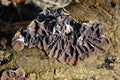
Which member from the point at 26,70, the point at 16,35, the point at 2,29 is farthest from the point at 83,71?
the point at 2,29

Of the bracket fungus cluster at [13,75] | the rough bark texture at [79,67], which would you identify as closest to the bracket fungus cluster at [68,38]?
the rough bark texture at [79,67]

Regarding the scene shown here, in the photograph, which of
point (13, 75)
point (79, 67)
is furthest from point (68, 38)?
point (13, 75)

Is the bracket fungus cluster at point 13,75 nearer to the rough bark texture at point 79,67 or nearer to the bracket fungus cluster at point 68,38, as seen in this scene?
the rough bark texture at point 79,67

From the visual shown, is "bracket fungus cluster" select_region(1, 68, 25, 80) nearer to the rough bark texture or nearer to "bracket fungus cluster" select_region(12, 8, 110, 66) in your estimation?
the rough bark texture

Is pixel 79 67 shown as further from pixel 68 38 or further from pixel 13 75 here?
pixel 13 75

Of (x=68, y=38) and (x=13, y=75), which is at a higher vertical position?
(x=68, y=38)

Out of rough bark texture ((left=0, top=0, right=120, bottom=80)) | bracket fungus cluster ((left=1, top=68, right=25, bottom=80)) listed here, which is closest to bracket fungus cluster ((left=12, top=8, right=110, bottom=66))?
rough bark texture ((left=0, top=0, right=120, bottom=80))

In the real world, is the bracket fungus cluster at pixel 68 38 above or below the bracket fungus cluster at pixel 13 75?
above

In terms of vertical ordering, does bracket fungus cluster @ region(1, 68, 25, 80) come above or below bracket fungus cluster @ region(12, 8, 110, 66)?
below
